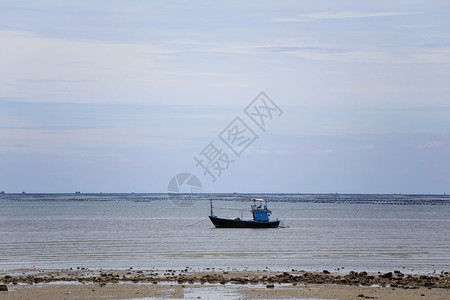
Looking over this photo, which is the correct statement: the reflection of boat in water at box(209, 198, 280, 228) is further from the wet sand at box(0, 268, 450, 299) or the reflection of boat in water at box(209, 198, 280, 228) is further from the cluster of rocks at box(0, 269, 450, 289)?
the cluster of rocks at box(0, 269, 450, 289)

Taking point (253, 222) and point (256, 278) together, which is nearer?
point (256, 278)

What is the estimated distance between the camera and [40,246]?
52250mm

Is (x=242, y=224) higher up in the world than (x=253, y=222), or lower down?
lower down

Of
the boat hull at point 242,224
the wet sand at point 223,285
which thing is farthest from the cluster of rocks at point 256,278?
the boat hull at point 242,224

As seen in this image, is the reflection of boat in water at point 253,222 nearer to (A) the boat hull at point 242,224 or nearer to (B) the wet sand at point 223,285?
(A) the boat hull at point 242,224

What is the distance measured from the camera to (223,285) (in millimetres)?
29281

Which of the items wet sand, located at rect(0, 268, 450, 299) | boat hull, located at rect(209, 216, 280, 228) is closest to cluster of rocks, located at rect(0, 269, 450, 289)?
wet sand, located at rect(0, 268, 450, 299)

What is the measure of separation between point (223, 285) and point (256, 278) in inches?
95.4

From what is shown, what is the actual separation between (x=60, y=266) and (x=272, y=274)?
1297cm

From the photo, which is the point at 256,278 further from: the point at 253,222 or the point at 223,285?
the point at 253,222

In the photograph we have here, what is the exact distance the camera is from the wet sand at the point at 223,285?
26469mm

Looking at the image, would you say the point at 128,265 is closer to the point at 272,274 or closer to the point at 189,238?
the point at 272,274

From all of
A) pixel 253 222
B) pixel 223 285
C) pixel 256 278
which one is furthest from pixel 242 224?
pixel 223 285

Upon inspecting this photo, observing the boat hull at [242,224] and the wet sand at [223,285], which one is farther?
the boat hull at [242,224]
